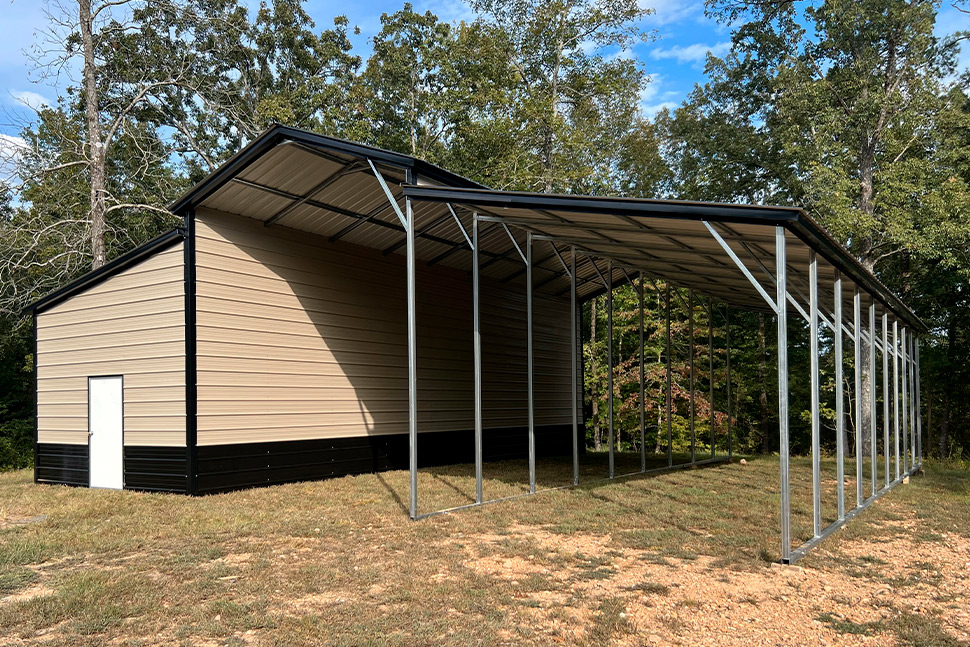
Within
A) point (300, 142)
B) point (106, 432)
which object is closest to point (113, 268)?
point (106, 432)

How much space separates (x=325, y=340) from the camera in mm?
11648

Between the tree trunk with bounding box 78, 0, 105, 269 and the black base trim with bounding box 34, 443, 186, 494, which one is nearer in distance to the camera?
the black base trim with bounding box 34, 443, 186, 494

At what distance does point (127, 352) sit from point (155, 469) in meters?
1.84

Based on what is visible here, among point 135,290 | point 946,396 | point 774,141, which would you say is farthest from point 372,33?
point 946,396

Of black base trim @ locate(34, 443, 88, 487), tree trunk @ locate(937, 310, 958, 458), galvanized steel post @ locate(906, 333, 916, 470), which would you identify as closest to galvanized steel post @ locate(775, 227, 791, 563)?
galvanized steel post @ locate(906, 333, 916, 470)

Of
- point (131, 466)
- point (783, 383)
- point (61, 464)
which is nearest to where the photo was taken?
point (783, 383)

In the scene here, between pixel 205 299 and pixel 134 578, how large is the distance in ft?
16.5

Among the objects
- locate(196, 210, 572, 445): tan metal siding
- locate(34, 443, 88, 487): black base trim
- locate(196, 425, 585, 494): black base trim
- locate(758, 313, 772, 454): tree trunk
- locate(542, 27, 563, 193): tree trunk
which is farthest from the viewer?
locate(758, 313, 772, 454): tree trunk

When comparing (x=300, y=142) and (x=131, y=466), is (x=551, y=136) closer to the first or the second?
(x=300, y=142)

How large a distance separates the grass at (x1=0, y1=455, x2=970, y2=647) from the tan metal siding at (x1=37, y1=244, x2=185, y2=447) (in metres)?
1.09

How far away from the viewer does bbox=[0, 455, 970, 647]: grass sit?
14.9 ft

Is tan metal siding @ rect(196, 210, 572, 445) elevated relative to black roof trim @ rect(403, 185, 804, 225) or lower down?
lower down

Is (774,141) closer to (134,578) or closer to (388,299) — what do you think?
(388,299)

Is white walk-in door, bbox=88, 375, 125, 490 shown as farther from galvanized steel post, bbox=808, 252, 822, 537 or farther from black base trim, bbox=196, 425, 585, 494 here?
galvanized steel post, bbox=808, 252, 822, 537
